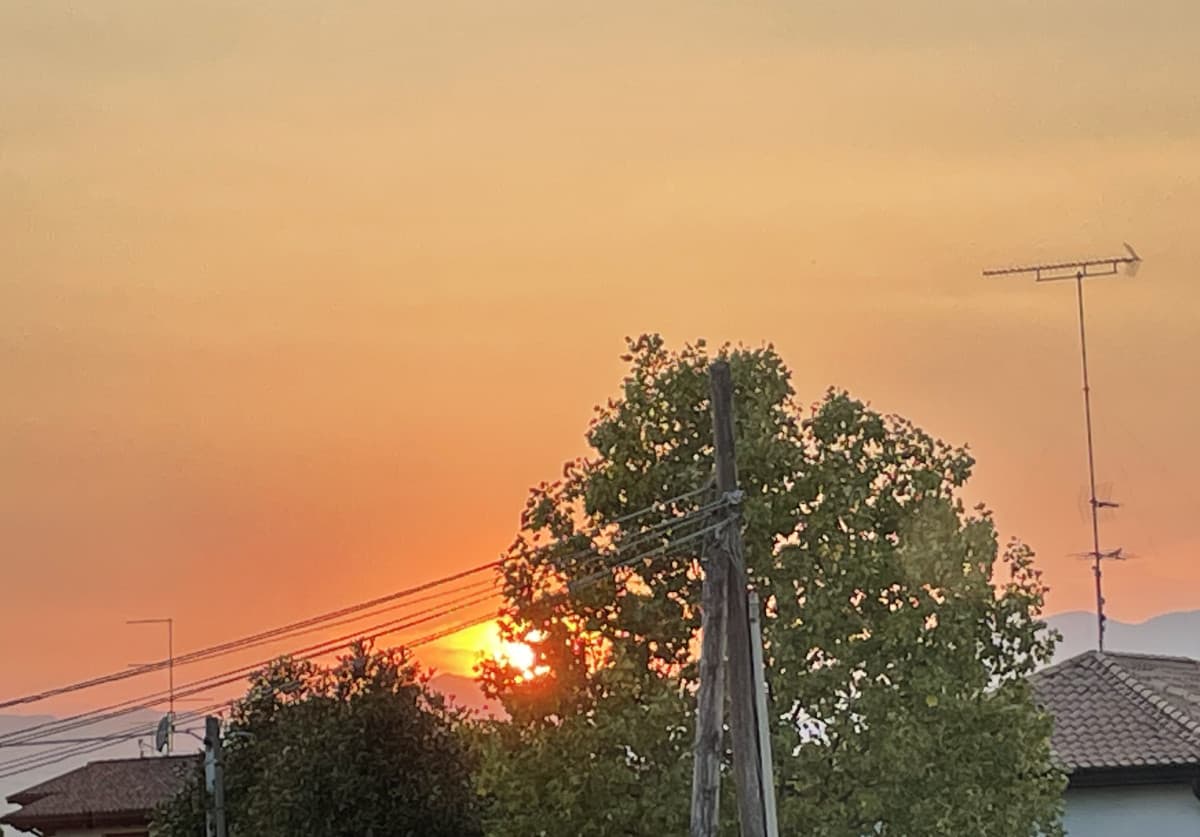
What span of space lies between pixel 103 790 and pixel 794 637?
132 feet

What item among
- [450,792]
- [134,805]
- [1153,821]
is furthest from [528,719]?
[134,805]

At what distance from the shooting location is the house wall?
37.6 metres

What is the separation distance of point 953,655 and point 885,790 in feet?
Answer: 7.75

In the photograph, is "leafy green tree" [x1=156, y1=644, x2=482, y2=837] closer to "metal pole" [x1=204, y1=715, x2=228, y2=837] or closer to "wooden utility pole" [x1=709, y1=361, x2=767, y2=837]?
"metal pole" [x1=204, y1=715, x2=228, y2=837]

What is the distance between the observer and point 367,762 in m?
40.9

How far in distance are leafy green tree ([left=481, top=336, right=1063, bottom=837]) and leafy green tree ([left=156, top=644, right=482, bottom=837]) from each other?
723 centimetres

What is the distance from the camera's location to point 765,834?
23953mm

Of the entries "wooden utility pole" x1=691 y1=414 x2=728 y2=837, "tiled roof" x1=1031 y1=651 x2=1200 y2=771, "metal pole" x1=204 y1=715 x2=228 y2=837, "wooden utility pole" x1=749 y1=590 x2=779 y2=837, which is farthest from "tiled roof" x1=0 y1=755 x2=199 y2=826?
"wooden utility pole" x1=691 y1=414 x2=728 y2=837

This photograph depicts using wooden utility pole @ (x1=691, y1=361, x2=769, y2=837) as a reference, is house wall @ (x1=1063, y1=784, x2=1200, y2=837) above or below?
below

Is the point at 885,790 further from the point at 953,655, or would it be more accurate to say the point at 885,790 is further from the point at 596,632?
the point at 596,632

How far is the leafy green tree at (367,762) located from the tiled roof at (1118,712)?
11550mm

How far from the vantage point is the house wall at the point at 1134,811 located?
37.6m

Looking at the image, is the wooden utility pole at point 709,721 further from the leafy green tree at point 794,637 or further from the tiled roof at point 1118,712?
the tiled roof at point 1118,712

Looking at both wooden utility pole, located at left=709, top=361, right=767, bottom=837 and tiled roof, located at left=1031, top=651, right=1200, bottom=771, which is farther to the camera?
tiled roof, located at left=1031, top=651, right=1200, bottom=771
